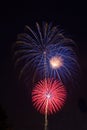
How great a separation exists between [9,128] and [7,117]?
4.98ft

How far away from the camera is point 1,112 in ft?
197

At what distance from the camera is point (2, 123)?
58312mm

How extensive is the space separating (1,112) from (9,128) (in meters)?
2.66

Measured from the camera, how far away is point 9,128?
192 feet

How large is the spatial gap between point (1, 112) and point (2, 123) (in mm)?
2096

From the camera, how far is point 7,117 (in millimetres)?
59156

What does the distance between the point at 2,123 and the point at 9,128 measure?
45.2 inches

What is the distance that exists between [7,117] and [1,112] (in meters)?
1.32
